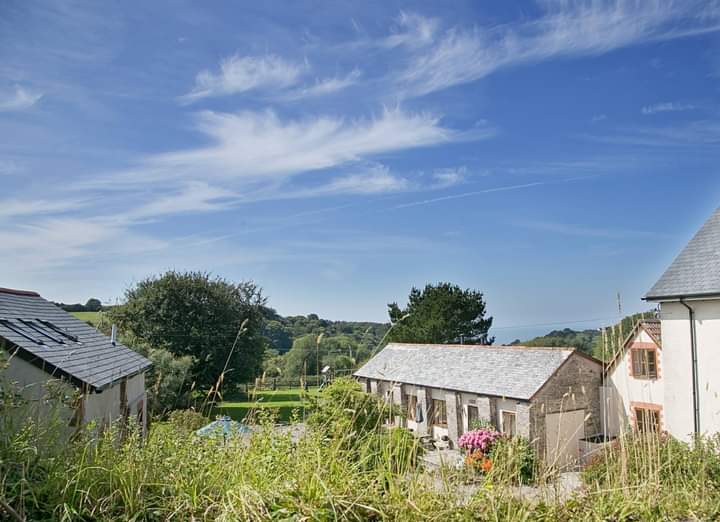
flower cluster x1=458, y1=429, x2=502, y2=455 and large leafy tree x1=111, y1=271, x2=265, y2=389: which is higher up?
large leafy tree x1=111, y1=271, x2=265, y2=389

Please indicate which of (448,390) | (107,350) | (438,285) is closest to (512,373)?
(448,390)

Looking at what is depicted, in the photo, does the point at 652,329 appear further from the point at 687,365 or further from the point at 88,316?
the point at 88,316

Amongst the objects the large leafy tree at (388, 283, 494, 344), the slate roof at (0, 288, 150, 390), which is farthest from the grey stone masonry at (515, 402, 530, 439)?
the large leafy tree at (388, 283, 494, 344)

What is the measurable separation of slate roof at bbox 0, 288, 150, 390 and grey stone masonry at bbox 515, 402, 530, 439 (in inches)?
490

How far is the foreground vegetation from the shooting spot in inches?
92.4

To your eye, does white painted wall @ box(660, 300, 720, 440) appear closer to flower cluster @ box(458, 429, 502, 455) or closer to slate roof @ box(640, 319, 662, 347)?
flower cluster @ box(458, 429, 502, 455)

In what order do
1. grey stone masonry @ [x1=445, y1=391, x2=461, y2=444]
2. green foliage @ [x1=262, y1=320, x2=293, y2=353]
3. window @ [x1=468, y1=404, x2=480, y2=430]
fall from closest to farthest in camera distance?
window @ [x1=468, y1=404, x2=480, y2=430] < grey stone masonry @ [x1=445, y1=391, x2=461, y2=444] < green foliage @ [x1=262, y1=320, x2=293, y2=353]

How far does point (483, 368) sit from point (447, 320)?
2183cm

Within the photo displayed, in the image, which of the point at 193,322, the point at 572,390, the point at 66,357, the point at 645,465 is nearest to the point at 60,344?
the point at 66,357

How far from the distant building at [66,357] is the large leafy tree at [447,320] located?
28.7m

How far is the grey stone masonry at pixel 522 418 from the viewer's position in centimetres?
1729

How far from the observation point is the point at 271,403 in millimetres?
4328

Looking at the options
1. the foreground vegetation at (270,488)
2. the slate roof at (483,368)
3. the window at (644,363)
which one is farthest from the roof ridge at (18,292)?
the window at (644,363)

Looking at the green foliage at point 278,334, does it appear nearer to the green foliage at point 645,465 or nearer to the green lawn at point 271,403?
the green lawn at point 271,403
